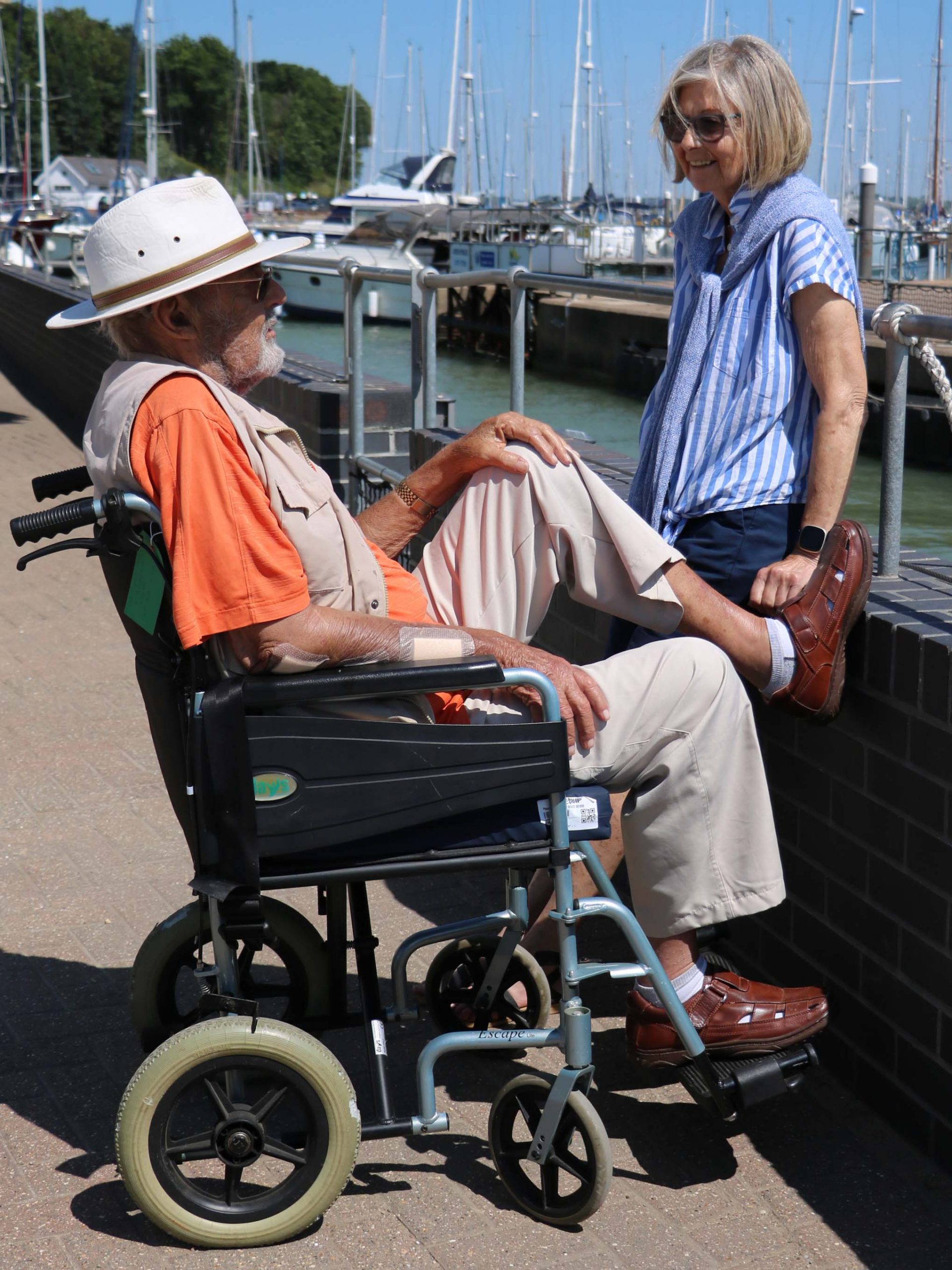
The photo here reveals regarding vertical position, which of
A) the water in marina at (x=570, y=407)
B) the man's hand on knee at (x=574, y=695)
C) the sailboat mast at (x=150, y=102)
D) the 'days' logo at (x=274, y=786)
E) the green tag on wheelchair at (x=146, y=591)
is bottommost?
the water in marina at (x=570, y=407)

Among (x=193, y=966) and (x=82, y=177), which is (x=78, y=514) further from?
(x=82, y=177)

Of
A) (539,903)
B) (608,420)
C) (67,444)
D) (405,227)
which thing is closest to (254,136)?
(405,227)

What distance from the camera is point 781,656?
2697 mm

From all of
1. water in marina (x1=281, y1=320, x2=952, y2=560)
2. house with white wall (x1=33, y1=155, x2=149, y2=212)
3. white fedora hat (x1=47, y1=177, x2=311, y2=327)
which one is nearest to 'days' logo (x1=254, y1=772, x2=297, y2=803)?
white fedora hat (x1=47, y1=177, x2=311, y2=327)

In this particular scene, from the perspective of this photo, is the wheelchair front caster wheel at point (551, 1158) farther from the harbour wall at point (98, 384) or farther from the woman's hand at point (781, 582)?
the harbour wall at point (98, 384)

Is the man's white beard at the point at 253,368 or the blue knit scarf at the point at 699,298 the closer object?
the man's white beard at the point at 253,368

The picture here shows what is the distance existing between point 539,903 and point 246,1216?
44.5 inches

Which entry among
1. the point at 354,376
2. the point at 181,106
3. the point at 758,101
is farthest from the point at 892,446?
the point at 181,106

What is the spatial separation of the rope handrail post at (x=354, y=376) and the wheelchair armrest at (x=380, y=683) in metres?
4.00

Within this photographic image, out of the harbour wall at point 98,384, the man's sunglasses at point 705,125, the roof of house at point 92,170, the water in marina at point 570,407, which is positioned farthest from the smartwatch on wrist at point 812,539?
the roof of house at point 92,170

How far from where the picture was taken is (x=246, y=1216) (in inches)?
95.1

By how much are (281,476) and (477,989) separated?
1244 millimetres

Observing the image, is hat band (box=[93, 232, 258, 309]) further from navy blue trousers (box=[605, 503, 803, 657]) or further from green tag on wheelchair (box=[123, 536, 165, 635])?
navy blue trousers (box=[605, 503, 803, 657])

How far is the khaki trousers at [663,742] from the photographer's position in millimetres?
2537
